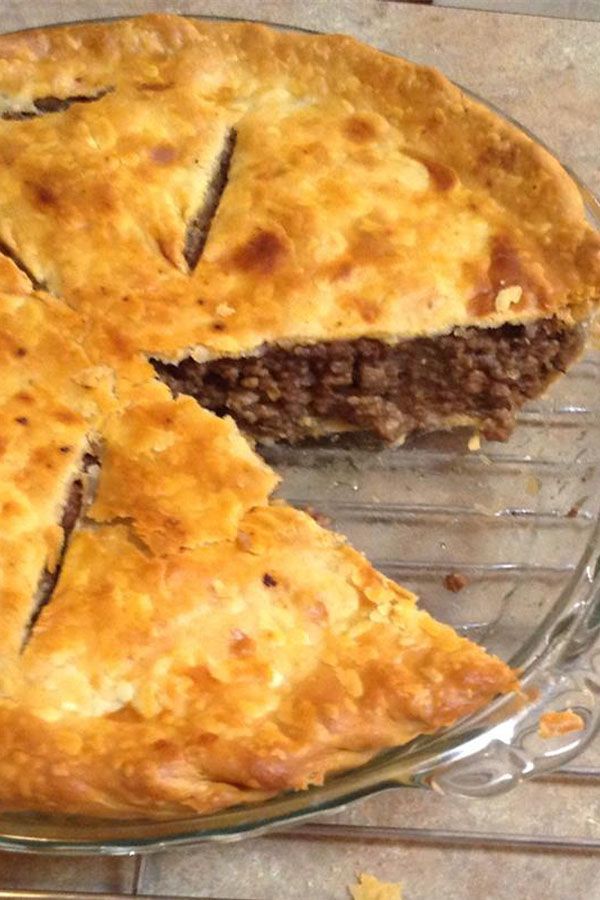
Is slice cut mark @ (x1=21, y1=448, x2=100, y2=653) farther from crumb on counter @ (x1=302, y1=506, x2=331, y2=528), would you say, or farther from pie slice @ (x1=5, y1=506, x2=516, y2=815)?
crumb on counter @ (x1=302, y1=506, x2=331, y2=528)

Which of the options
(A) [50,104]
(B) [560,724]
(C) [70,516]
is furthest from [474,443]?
(A) [50,104]

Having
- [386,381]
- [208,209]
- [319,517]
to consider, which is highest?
[208,209]

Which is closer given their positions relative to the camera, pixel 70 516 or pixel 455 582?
pixel 70 516

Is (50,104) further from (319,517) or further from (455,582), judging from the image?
(455,582)

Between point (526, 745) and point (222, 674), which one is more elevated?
point (526, 745)

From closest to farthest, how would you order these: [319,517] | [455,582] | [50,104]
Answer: [455,582] → [319,517] → [50,104]

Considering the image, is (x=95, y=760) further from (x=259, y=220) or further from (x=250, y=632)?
(x=259, y=220)

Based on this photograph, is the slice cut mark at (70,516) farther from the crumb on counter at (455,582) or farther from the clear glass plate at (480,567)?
the crumb on counter at (455,582)

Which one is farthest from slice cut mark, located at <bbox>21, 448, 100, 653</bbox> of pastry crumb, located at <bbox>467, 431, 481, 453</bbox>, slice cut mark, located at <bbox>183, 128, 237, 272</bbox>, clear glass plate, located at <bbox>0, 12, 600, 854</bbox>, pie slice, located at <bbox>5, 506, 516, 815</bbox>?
pastry crumb, located at <bbox>467, 431, 481, 453</bbox>
